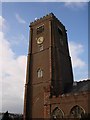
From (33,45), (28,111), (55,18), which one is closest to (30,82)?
(28,111)

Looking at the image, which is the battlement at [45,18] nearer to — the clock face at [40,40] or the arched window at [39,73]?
the clock face at [40,40]

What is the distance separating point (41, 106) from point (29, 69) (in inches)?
360

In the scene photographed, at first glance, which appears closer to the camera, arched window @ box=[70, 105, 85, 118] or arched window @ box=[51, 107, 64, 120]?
arched window @ box=[70, 105, 85, 118]

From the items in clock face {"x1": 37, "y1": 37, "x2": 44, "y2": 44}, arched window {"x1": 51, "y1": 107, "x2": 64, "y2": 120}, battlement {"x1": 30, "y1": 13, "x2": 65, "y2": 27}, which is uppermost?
battlement {"x1": 30, "y1": 13, "x2": 65, "y2": 27}

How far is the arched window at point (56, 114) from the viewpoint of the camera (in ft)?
111

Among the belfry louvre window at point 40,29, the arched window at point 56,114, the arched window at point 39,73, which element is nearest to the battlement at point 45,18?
the belfry louvre window at point 40,29

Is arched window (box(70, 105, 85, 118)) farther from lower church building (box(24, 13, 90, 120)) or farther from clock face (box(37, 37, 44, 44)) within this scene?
clock face (box(37, 37, 44, 44))

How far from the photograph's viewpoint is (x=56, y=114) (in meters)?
34.3

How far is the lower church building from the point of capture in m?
33.3

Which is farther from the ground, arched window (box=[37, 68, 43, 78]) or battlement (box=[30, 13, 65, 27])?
battlement (box=[30, 13, 65, 27])

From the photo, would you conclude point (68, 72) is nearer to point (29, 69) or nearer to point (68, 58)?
point (68, 58)

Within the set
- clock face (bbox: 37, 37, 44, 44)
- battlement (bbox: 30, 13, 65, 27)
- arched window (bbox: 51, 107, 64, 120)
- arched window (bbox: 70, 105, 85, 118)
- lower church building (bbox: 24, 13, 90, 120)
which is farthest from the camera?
battlement (bbox: 30, 13, 65, 27)

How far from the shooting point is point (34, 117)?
38.2 meters

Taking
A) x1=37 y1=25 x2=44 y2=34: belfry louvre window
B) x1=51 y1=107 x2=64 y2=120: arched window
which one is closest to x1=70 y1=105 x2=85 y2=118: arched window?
x1=51 y1=107 x2=64 y2=120: arched window
